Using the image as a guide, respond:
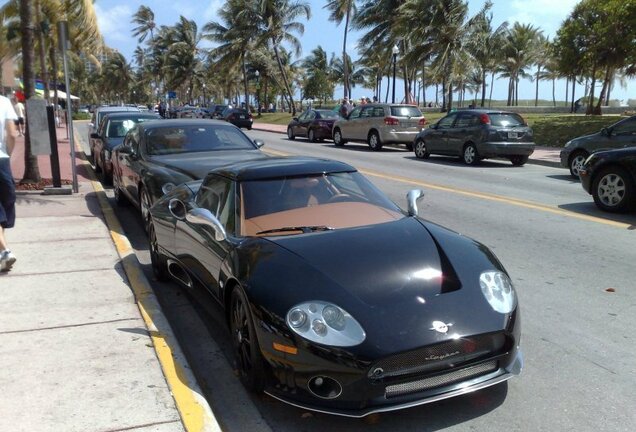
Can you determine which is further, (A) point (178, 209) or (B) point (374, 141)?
(B) point (374, 141)

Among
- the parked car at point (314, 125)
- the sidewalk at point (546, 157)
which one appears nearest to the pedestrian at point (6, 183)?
the sidewalk at point (546, 157)

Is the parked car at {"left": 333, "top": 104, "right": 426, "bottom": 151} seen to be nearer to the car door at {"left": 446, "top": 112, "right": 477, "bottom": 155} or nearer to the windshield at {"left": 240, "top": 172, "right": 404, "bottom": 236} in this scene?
the car door at {"left": 446, "top": 112, "right": 477, "bottom": 155}

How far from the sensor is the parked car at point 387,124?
2141 centimetres

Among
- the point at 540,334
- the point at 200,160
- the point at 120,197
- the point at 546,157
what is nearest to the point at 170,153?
the point at 200,160

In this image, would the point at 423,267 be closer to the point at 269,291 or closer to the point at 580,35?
the point at 269,291

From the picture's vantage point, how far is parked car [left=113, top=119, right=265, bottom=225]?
24.8 feet

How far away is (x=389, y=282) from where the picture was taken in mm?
Answer: 3314

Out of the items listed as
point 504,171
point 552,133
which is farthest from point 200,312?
point 552,133

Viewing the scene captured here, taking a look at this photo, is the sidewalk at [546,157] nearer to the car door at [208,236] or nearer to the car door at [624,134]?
the car door at [624,134]

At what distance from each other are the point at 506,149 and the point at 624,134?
3.85 metres

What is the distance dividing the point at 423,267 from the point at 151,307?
8.22 feet

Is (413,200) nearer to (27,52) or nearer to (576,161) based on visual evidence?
(27,52)

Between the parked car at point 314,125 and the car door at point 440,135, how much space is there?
8.50 metres

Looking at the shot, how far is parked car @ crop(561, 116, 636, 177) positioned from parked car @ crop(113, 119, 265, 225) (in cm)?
808
